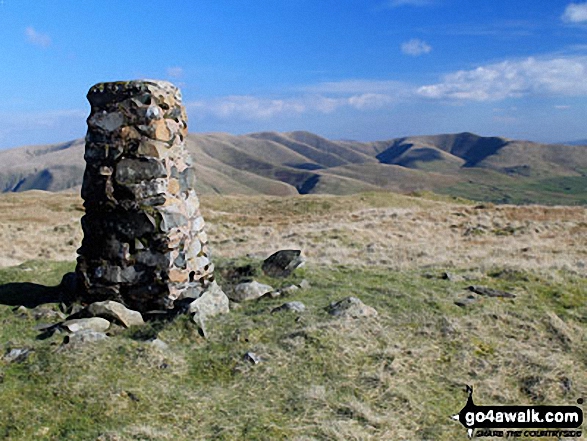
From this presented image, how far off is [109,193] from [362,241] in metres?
18.9

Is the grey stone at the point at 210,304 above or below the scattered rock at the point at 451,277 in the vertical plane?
above

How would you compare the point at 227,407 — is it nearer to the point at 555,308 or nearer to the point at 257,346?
the point at 257,346

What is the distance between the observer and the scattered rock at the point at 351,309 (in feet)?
35.8

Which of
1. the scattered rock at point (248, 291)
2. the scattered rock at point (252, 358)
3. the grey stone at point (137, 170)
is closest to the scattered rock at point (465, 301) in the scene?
the scattered rock at point (248, 291)

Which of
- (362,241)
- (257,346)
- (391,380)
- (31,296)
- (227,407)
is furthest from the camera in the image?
(362,241)

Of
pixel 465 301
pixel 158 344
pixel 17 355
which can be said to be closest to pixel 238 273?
pixel 158 344

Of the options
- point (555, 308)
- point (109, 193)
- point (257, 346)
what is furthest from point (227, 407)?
point (555, 308)

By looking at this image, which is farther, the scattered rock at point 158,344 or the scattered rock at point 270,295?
the scattered rock at point 270,295

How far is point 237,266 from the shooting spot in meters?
15.9

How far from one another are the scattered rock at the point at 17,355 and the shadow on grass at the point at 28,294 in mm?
3320

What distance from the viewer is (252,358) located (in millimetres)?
8852

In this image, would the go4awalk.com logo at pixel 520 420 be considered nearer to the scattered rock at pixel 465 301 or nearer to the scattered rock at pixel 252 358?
the scattered rock at pixel 252 358

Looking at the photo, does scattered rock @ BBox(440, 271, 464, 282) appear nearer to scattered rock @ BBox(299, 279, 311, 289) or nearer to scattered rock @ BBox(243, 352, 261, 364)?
scattered rock @ BBox(299, 279, 311, 289)

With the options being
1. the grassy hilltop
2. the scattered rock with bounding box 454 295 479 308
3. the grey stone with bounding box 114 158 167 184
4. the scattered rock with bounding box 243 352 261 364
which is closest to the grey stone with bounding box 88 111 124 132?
the grey stone with bounding box 114 158 167 184
